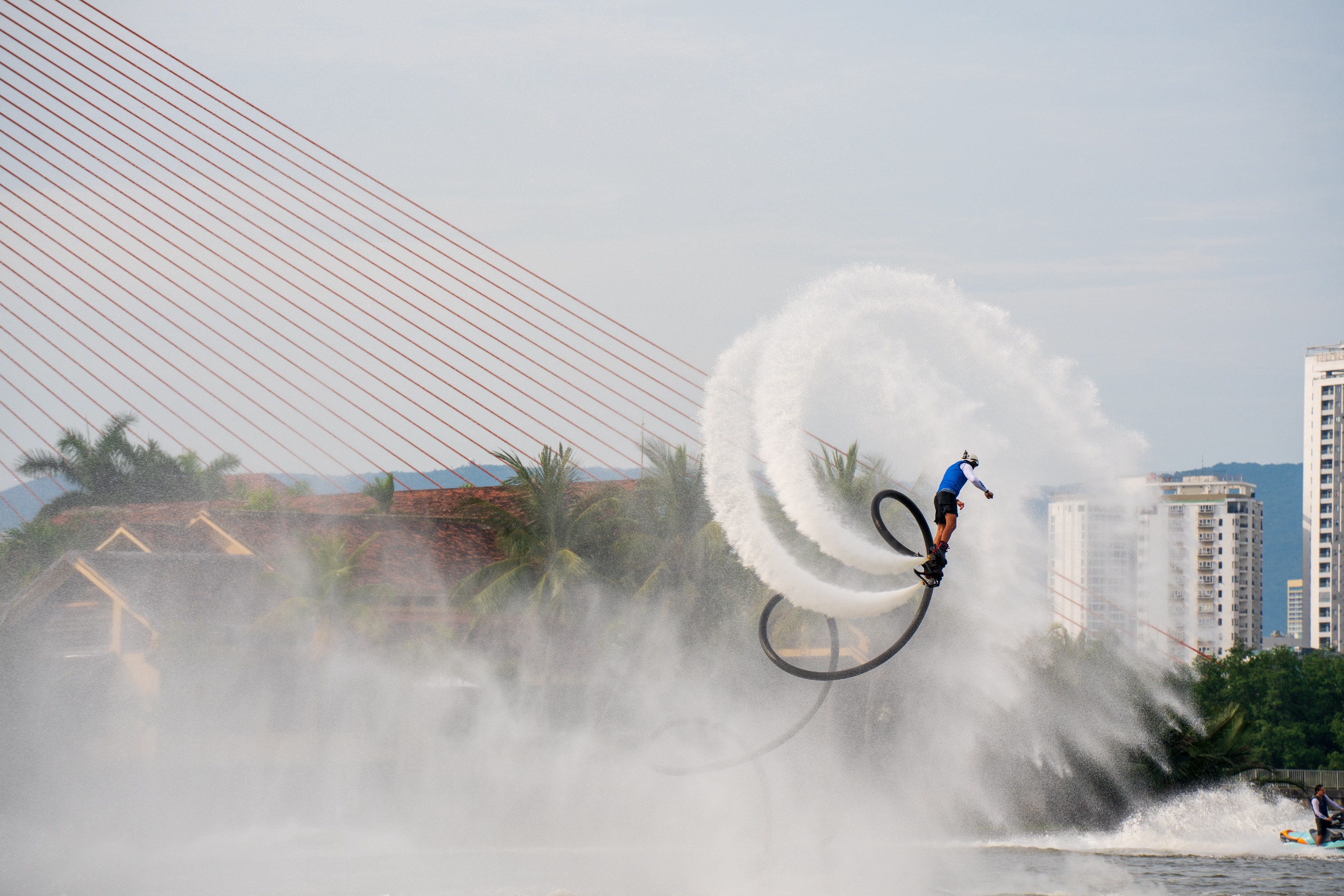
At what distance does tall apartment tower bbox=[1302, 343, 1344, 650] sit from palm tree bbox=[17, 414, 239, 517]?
158793 millimetres

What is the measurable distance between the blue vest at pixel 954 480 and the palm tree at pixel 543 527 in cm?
2754

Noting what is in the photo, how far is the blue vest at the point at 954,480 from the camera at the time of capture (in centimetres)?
1545

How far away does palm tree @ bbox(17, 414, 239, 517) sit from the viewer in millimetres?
69812

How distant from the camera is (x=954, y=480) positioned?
15.5 meters

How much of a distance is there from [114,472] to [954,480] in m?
66.8

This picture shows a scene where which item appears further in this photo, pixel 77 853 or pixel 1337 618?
pixel 1337 618

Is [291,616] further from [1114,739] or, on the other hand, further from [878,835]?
[1114,739]

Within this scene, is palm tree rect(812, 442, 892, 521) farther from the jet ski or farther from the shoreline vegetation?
the jet ski

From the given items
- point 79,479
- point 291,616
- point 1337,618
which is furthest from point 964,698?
point 1337,618

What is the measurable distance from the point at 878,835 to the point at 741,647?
741cm

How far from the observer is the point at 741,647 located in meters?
41.4

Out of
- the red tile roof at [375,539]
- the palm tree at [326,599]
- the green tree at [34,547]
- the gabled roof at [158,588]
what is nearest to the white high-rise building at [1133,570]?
the red tile roof at [375,539]

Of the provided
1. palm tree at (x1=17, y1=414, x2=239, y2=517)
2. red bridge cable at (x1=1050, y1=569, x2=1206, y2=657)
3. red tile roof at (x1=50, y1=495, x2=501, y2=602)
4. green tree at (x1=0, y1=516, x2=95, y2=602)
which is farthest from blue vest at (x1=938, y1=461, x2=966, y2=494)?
palm tree at (x1=17, y1=414, x2=239, y2=517)

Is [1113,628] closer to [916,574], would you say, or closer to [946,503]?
[916,574]
